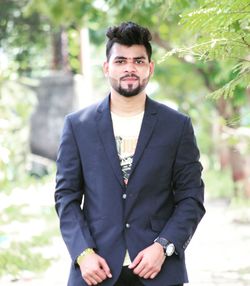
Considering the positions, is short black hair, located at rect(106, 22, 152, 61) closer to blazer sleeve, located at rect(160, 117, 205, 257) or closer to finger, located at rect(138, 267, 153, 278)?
blazer sleeve, located at rect(160, 117, 205, 257)

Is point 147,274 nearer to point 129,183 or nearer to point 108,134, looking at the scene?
point 129,183

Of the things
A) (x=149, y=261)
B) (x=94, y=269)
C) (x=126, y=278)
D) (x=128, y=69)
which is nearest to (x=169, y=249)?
(x=149, y=261)

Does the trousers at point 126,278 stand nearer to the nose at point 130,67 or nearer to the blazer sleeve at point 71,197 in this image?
the blazer sleeve at point 71,197

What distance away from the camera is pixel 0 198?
285 inches

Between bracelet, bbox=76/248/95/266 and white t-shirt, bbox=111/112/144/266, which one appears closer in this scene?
bracelet, bbox=76/248/95/266

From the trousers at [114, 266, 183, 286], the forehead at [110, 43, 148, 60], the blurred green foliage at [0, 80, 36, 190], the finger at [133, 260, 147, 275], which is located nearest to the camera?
the finger at [133, 260, 147, 275]

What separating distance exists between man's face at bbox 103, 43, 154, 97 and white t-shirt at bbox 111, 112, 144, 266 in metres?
0.17

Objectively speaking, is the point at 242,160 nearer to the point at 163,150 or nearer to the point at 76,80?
the point at 76,80

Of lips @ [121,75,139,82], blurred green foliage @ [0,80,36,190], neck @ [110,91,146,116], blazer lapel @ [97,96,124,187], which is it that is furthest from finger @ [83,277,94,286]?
blurred green foliage @ [0,80,36,190]

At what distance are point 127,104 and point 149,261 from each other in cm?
83

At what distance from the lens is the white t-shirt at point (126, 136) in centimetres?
363

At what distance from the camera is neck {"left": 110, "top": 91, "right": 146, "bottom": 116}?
12.1ft

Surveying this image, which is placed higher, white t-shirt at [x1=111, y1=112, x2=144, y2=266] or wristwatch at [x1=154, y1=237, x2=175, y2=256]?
white t-shirt at [x1=111, y1=112, x2=144, y2=266]

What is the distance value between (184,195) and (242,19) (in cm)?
95
